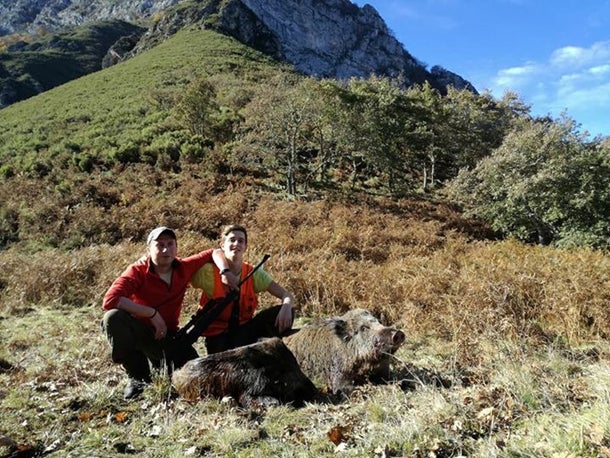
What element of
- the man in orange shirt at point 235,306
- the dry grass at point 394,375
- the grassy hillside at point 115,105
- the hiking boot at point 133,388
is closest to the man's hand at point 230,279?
the man in orange shirt at point 235,306

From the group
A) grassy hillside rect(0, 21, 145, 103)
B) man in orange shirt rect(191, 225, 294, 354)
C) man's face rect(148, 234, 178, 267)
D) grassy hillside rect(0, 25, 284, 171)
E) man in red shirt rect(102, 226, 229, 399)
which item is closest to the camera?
man in red shirt rect(102, 226, 229, 399)

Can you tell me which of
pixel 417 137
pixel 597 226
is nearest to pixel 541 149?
pixel 597 226

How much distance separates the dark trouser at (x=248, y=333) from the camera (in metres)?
4.66

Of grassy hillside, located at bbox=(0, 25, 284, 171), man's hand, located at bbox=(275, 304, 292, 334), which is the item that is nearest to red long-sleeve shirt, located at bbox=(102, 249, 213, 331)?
man's hand, located at bbox=(275, 304, 292, 334)

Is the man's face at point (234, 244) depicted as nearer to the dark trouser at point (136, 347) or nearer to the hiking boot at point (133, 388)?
the dark trouser at point (136, 347)

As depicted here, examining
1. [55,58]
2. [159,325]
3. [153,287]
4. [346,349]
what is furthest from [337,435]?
[55,58]

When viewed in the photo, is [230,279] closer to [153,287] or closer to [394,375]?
[153,287]

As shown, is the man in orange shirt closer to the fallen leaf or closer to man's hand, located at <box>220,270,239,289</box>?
man's hand, located at <box>220,270,239,289</box>

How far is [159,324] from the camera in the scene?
13.6 ft

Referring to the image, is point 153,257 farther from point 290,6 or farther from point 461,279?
point 290,6

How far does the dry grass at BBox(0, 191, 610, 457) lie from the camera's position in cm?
297

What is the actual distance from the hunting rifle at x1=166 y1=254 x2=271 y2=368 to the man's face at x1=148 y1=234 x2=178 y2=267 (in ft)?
2.19

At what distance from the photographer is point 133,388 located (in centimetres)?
416

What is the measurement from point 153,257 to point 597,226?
50.1ft
